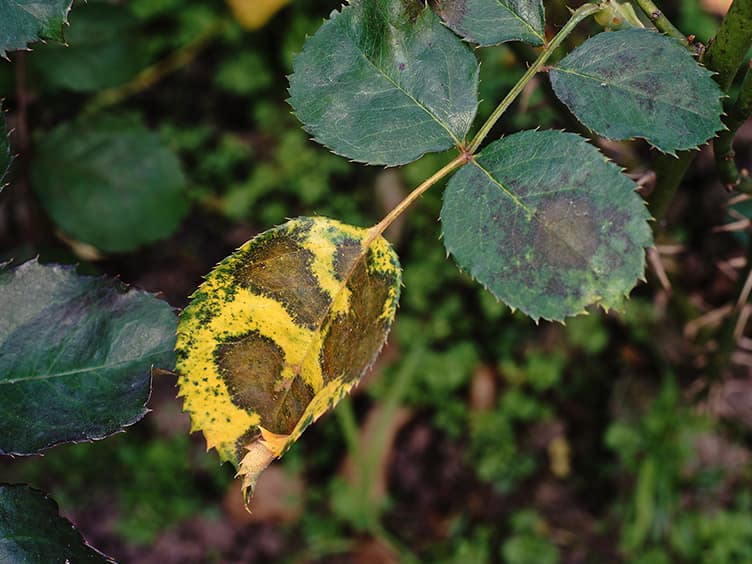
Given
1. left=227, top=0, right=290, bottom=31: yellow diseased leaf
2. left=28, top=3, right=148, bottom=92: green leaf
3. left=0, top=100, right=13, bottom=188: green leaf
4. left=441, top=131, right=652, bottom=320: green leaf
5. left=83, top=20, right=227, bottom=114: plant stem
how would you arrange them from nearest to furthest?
left=441, top=131, right=652, bottom=320: green leaf, left=0, top=100, right=13, bottom=188: green leaf, left=28, top=3, right=148, bottom=92: green leaf, left=227, top=0, right=290, bottom=31: yellow diseased leaf, left=83, top=20, right=227, bottom=114: plant stem

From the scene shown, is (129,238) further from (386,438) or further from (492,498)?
(492,498)

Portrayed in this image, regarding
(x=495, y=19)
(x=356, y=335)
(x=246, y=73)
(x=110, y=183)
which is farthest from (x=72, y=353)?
(x=246, y=73)

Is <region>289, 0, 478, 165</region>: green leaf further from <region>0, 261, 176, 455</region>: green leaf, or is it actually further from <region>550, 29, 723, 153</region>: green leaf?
<region>0, 261, 176, 455</region>: green leaf

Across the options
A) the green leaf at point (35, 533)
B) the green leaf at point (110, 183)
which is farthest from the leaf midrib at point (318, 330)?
the green leaf at point (110, 183)

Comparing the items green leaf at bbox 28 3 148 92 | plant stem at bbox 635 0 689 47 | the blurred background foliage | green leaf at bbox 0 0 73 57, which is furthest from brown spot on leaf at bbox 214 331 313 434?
the blurred background foliage

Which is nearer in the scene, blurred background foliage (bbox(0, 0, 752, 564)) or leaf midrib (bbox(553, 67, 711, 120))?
leaf midrib (bbox(553, 67, 711, 120))

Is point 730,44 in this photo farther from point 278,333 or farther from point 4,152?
point 4,152

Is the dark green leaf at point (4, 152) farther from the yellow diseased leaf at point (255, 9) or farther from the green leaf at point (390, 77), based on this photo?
the yellow diseased leaf at point (255, 9)
